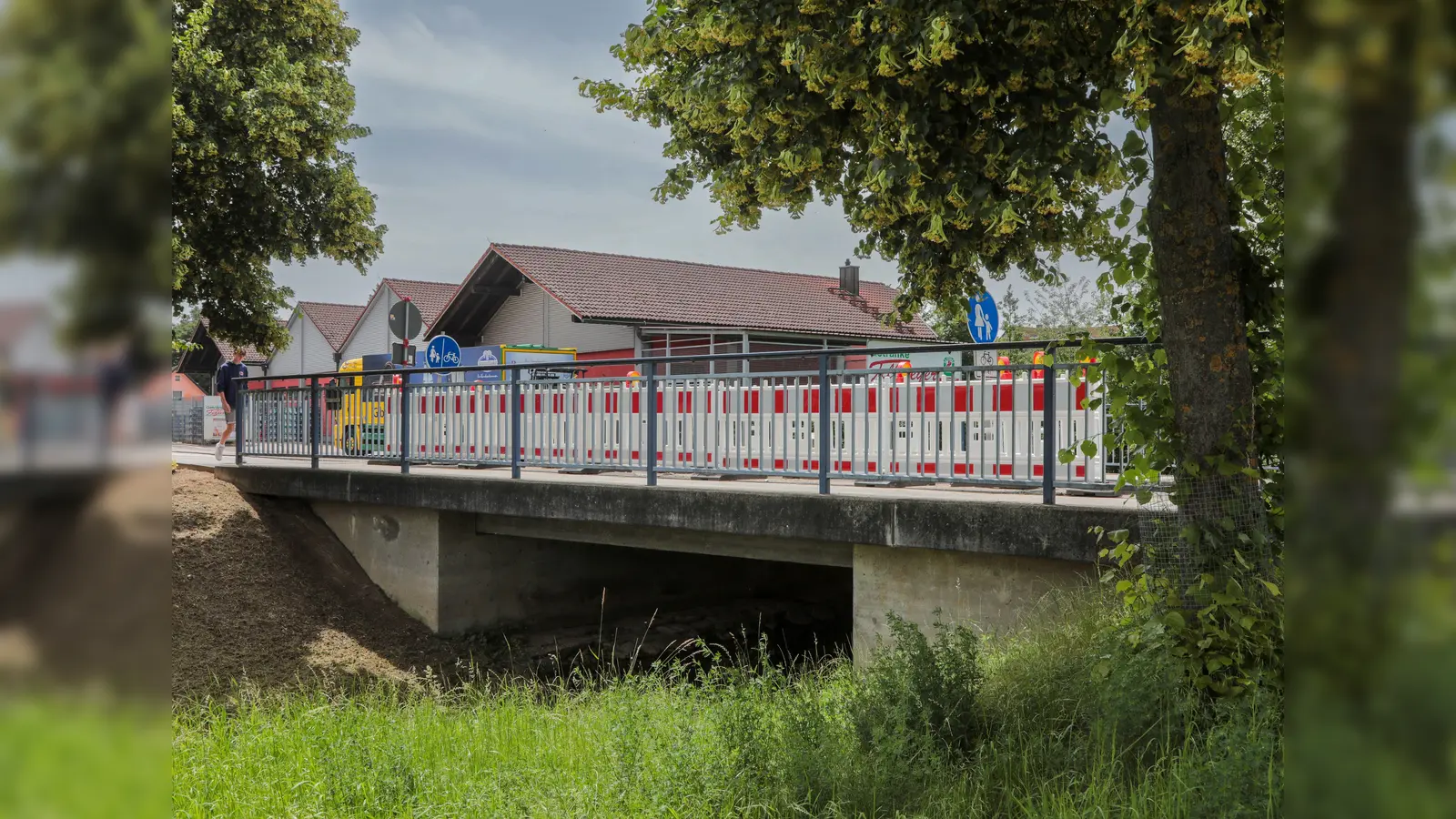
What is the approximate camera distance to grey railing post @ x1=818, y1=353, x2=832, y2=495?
29.7ft

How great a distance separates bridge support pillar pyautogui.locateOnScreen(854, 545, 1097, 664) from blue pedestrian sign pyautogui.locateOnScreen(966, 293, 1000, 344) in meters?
3.51

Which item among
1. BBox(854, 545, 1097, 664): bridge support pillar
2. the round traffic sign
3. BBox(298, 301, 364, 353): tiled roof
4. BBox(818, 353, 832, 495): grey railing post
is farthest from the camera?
BBox(298, 301, 364, 353): tiled roof

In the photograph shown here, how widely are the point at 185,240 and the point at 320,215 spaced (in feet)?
8.46

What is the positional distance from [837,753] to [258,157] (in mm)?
11673

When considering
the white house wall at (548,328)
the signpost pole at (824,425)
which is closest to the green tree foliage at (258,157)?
the signpost pole at (824,425)

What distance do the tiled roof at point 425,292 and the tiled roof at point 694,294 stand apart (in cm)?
1327

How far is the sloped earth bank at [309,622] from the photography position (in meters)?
11.1

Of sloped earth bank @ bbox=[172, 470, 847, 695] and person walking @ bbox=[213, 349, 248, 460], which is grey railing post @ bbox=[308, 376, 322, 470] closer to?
sloped earth bank @ bbox=[172, 470, 847, 695]

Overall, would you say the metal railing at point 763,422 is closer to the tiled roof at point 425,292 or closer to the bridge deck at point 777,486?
the bridge deck at point 777,486
